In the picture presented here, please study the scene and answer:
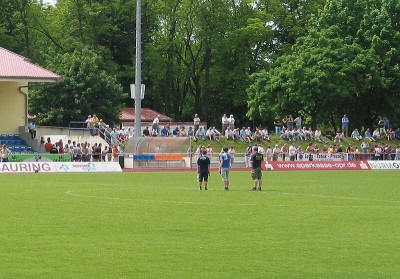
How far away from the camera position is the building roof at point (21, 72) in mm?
65375

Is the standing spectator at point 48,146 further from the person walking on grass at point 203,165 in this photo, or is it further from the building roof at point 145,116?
the building roof at point 145,116

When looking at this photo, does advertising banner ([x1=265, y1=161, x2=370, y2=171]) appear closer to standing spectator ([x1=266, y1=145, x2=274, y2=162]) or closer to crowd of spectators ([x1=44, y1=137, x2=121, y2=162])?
standing spectator ([x1=266, y1=145, x2=274, y2=162])

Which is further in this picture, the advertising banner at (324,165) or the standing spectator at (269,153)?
the standing spectator at (269,153)

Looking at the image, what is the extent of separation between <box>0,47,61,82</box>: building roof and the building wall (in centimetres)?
151

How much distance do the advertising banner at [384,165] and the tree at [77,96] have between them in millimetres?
25663

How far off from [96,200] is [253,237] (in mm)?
11657

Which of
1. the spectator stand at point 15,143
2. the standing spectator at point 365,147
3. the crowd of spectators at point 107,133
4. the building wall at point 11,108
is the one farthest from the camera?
the building wall at point 11,108

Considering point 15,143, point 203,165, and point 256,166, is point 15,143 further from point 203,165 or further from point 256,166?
point 256,166

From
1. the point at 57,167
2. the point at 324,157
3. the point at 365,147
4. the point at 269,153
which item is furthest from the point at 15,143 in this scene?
the point at 365,147

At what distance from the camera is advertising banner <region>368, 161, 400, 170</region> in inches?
2387

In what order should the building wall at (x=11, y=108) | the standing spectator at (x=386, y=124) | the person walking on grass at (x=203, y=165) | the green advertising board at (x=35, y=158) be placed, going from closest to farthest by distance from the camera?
the person walking on grass at (x=203, y=165)
the green advertising board at (x=35, y=158)
the building wall at (x=11, y=108)
the standing spectator at (x=386, y=124)

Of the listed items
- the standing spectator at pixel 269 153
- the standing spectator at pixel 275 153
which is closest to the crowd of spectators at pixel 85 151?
the standing spectator at pixel 269 153

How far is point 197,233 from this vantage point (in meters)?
20.9

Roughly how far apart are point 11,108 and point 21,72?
3211mm
